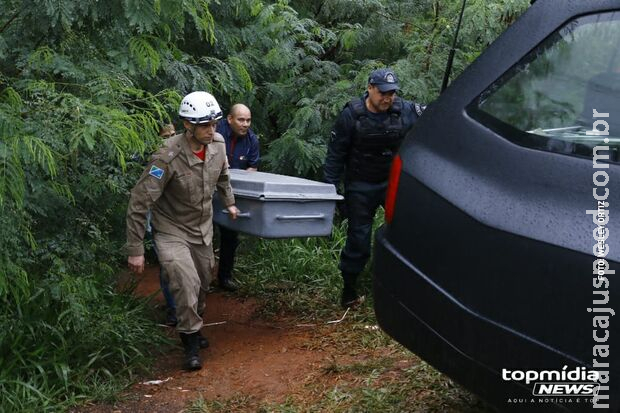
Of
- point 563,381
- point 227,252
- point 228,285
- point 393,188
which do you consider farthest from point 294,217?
point 563,381

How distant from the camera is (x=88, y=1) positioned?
4.84 m

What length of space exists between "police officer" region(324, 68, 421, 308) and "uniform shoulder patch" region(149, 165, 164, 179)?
1464 mm

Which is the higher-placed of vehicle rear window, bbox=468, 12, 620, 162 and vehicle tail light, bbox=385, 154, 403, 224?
vehicle rear window, bbox=468, 12, 620, 162

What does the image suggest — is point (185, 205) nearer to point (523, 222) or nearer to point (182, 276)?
point (182, 276)

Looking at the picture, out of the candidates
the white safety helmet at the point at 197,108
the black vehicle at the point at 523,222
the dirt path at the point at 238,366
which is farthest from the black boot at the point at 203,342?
the black vehicle at the point at 523,222

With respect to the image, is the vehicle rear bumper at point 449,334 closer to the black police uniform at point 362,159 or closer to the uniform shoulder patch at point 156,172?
the uniform shoulder patch at point 156,172

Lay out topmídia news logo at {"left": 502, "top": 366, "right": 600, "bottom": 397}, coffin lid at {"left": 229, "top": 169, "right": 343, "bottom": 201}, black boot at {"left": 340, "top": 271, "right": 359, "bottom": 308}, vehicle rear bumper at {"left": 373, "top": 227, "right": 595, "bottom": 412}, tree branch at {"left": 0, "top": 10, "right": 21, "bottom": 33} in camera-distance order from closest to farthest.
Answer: topmídia news logo at {"left": 502, "top": 366, "right": 600, "bottom": 397}
vehicle rear bumper at {"left": 373, "top": 227, "right": 595, "bottom": 412}
tree branch at {"left": 0, "top": 10, "right": 21, "bottom": 33}
coffin lid at {"left": 229, "top": 169, "right": 343, "bottom": 201}
black boot at {"left": 340, "top": 271, "right": 359, "bottom": 308}

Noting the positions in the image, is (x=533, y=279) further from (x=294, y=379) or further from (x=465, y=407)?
(x=294, y=379)

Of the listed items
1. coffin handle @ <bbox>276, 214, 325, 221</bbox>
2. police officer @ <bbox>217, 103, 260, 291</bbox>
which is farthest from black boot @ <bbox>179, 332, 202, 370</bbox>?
police officer @ <bbox>217, 103, 260, 291</bbox>

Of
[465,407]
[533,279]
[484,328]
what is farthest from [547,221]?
[465,407]

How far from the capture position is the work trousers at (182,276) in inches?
222

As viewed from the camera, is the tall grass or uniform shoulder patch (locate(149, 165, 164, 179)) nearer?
the tall grass

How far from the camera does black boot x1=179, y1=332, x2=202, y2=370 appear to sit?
225 inches

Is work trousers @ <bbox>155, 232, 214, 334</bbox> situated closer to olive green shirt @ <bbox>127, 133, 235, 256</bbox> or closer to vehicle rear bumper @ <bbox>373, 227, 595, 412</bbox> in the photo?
olive green shirt @ <bbox>127, 133, 235, 256</bbox>
